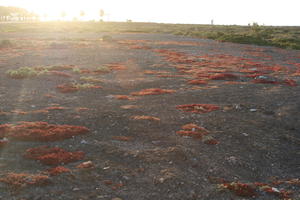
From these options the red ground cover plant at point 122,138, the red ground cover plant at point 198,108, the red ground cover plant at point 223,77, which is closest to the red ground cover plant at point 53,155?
the red ground cover plant at point 122,138

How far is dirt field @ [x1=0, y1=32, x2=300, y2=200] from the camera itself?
34.4 feet

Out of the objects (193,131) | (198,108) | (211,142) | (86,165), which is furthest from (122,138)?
(198,108)

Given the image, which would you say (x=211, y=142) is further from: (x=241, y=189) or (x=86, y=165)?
(x=86, y=165)

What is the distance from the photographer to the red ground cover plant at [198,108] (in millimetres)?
19078

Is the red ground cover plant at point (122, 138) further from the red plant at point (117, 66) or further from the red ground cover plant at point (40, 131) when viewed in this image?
the red plant at point (117, 66)

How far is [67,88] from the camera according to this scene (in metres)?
24.0

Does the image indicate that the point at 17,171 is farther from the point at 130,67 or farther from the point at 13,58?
the point at 13,58

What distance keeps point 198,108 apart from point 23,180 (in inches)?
455

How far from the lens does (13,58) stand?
130 feet

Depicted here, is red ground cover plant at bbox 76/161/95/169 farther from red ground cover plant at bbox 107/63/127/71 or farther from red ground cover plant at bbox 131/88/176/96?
red ground cover plant at bbox 107/63/127/71

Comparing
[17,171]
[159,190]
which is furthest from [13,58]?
[159,190]

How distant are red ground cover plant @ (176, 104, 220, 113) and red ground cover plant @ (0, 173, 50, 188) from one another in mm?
10513

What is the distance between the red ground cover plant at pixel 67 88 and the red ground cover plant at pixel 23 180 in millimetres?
13318

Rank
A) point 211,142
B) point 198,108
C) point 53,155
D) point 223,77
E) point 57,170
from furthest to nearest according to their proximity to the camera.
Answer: point 223,77, point 198,108, point 211,142, point 53,155, point 57,170
